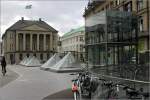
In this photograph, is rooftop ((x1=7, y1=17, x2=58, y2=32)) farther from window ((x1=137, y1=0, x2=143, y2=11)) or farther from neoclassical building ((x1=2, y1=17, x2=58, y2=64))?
window ((x1=137, y1=0, x2=143, y2=11))

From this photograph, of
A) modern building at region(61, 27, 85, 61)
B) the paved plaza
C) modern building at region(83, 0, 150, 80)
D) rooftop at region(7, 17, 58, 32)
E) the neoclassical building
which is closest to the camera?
the paved plaza

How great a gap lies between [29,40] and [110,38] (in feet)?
321

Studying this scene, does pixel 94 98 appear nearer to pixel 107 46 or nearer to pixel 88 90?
pixel 88 90

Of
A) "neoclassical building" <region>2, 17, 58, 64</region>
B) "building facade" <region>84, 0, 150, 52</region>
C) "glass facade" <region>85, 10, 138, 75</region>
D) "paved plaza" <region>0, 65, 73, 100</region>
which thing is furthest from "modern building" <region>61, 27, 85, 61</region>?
"paved plaza" <region>0, 65, 73, 100</region>

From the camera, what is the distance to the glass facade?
19.9 metres

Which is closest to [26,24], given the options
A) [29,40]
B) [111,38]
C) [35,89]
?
[29,40]

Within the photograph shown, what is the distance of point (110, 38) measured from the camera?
69.5ft

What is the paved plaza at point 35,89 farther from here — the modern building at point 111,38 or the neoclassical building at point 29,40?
the neoclassical building at point 29,40

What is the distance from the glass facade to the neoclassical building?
90.7m

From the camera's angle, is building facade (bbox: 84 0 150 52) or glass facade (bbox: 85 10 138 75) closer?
glass facade (bbox: 85 10 138 75)

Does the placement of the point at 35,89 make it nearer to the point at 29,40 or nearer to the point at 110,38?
the point at 110,38

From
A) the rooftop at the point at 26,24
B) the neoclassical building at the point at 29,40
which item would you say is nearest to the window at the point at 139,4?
the neoclassical building at the point at 29,40

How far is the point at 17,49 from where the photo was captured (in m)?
113

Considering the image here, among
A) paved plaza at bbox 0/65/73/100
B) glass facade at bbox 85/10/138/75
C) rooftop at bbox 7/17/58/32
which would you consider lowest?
paved plaza at bbox 0/65/73/100
